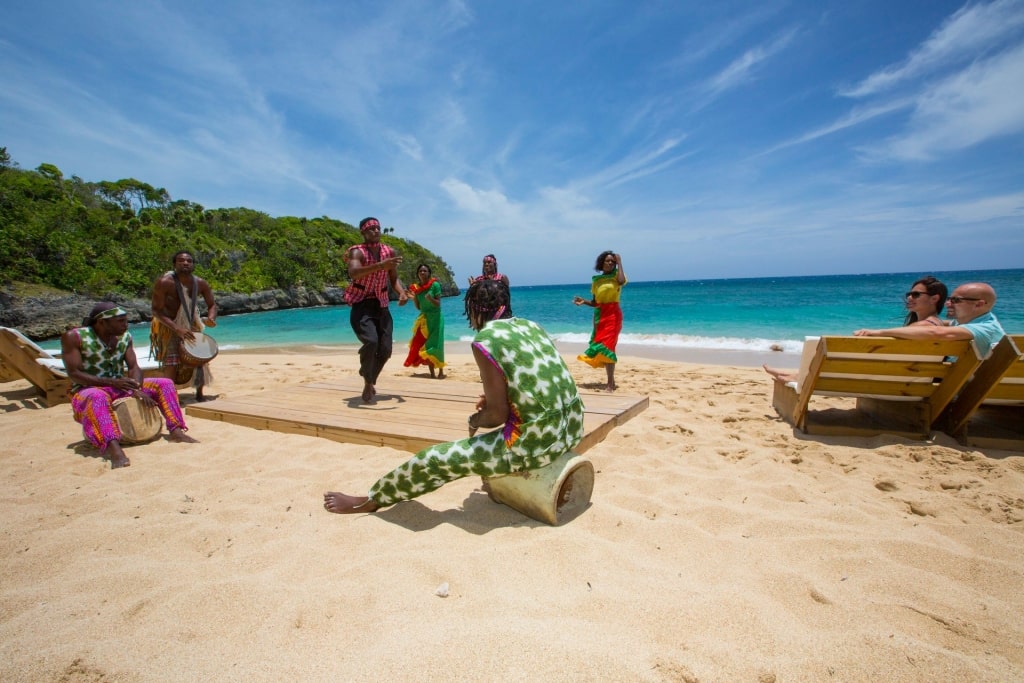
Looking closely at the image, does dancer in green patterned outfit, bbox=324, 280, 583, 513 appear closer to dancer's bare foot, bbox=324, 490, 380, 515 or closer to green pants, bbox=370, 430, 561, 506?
green pants, bbox=370, 430, 561, 506

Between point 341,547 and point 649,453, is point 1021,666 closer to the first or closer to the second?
point 649,453

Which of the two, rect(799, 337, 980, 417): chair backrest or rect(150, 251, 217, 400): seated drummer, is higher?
rect(150, 251, 217, 400): seated drummer

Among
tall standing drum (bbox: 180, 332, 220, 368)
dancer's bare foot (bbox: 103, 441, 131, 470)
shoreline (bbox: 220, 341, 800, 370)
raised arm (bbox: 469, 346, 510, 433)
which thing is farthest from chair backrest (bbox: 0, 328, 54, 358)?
raised arm (bbox: 469, 346, 510, 433)

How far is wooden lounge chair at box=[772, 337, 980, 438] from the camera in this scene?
134 inches

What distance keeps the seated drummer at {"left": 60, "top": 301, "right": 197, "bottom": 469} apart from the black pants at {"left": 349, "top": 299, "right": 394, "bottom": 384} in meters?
1.65

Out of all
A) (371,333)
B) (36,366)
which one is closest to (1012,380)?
(371,333)

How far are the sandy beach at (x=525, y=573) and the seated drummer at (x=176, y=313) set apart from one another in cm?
188

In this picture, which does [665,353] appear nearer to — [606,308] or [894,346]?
[606,308]

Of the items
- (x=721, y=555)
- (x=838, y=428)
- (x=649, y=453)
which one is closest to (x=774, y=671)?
(x=721, y=555)

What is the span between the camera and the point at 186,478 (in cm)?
317

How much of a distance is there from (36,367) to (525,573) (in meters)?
6.61

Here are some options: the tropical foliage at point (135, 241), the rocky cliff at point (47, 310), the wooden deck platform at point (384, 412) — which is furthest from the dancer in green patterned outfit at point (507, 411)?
the tropical foliage at point (135, 241)

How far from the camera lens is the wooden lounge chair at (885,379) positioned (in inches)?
134

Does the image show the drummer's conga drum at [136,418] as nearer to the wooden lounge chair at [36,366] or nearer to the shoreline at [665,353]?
the wooden lounge chair at [36,366]
